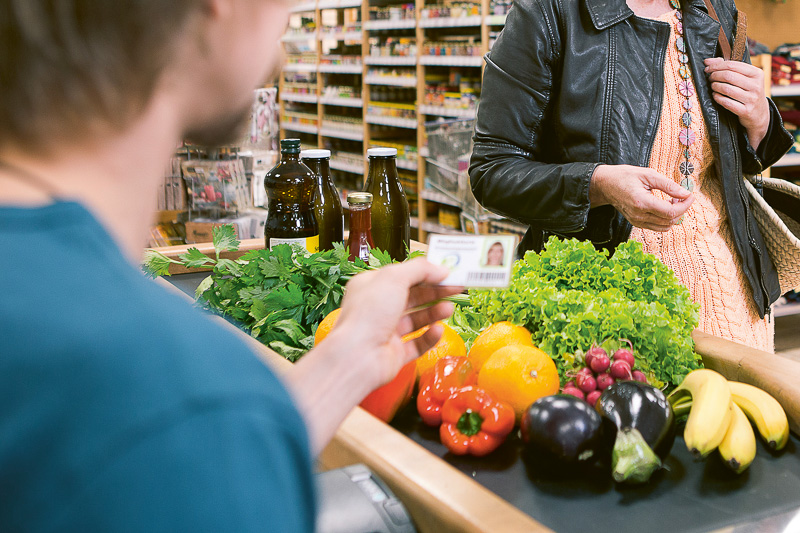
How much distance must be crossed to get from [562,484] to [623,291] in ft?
1.80

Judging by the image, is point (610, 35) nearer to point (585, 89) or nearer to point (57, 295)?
point (585, 89)

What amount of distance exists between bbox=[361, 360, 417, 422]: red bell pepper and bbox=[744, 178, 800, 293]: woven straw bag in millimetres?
1147

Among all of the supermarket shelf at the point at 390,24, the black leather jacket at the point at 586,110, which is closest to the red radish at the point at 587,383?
the black leather jacket at the point at 586,110

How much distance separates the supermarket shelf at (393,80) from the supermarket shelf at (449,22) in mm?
441

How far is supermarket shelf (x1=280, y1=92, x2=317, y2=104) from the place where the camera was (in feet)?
25.5

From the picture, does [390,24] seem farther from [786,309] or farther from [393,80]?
[786,309]

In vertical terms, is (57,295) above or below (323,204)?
above

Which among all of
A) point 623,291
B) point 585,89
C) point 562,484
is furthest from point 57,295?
point 585,89

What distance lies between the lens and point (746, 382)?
52.4 inches

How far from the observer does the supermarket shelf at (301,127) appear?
7828 mm

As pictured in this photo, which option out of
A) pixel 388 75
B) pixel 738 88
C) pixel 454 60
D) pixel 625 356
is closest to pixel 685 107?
pixel 738 88

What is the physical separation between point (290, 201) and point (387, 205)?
296 millimetres

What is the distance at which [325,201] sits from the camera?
2.10 metres

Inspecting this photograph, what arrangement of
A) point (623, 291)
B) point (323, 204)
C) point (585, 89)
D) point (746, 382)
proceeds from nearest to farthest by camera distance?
point (746, 382), point (623, 291), point (585, 89), point (323, 204)
